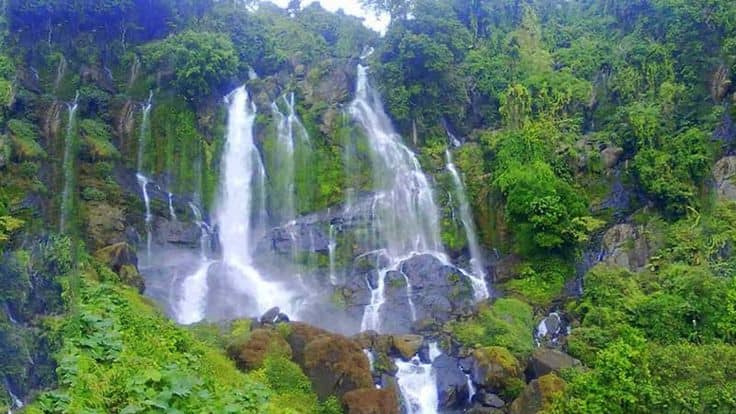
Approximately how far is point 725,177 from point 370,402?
43.6 ft

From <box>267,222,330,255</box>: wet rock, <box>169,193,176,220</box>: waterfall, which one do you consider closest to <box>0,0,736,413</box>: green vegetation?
<box>169,193,176,220</box>: waterfall

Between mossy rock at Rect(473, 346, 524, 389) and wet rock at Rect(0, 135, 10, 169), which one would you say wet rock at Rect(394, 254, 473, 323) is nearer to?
mossy rock at Rect(473, 346, 524, 389)

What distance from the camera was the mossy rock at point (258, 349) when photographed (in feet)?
45.7

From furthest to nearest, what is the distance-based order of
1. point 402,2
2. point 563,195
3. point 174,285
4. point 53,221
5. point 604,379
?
point 402,2, point 563,195, point 174,285, point 53,221, point 604,379

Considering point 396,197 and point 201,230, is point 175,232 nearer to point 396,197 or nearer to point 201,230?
point 201,230

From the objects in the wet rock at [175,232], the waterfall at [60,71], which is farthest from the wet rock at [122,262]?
the waterfall at [60,71]

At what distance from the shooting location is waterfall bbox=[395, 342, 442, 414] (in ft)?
49.2

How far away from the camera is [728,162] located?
66.7 feet

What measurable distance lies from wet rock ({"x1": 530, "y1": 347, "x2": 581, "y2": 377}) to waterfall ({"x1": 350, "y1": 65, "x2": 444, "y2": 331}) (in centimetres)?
649

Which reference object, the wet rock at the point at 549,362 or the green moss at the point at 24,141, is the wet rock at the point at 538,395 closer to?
the wet rock at the point at 549,362

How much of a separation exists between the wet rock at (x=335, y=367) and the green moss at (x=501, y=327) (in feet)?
12.9

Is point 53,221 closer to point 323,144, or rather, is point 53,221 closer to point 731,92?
point 323,144

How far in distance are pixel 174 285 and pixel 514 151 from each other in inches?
461

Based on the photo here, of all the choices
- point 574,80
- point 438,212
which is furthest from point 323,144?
point 574,80
